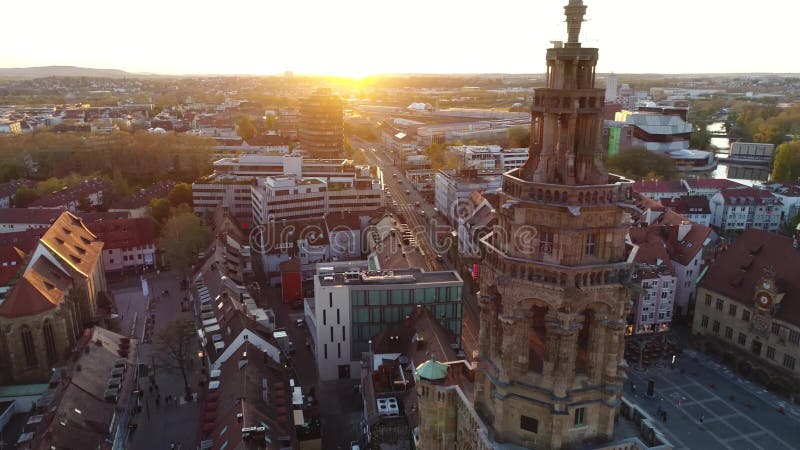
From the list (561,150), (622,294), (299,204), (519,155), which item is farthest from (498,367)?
(519,155)

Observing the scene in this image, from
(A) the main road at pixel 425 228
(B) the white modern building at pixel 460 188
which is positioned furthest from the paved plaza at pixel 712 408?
(B) the white modern building at pixel 460 188

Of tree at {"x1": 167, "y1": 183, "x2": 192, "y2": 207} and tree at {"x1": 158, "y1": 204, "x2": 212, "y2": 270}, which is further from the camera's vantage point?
tree at {"x1": 167, "y1": 183, "x2": 192, "y2": 207}

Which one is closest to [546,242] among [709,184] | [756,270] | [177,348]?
[177,348]

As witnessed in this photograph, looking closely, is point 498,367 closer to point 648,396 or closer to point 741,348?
point 648,396

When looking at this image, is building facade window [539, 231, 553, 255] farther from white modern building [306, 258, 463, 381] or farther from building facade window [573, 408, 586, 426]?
white modern building [306, 258, 463, 381]

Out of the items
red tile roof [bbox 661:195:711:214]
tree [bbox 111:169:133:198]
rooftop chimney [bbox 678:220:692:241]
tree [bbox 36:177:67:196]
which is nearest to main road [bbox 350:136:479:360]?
rooftop chimney [bbox 678:220:692:241]

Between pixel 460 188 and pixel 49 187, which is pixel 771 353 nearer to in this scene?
pixel 460 188
